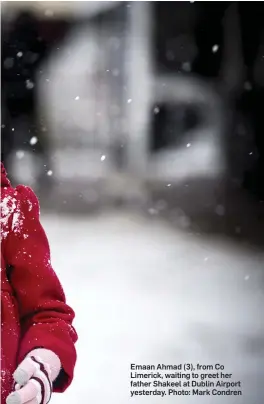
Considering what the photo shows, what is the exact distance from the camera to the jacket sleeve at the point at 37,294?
1.53 metres

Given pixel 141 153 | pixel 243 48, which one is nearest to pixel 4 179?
pixel 141 153

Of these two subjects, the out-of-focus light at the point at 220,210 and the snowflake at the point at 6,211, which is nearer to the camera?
the snowflake at the point at 6,211

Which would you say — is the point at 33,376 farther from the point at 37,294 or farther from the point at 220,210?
the point at 220,210

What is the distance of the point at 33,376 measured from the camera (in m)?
1.54

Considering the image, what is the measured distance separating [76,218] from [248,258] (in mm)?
510

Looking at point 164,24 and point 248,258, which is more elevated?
point 164,24

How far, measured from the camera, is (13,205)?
162cm

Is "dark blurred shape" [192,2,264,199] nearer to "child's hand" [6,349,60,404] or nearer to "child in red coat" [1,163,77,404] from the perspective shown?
"child in red coat" [1,163,77,404]

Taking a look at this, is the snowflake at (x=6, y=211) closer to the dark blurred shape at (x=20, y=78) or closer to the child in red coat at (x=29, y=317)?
the child in red coat at (x=29, y=317)

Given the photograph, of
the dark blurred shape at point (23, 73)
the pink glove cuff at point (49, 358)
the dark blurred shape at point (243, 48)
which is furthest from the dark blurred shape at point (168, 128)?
the pink glove cuff at point (49, 358)

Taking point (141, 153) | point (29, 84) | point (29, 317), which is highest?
point (29, 84)

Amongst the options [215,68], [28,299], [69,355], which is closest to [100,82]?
[215,68]

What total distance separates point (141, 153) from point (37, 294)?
19.8 inches

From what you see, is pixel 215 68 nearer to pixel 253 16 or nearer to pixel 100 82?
pixel 253 16
